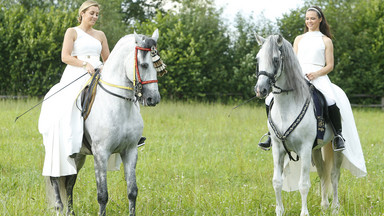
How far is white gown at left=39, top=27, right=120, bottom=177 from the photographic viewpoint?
5.19 meters

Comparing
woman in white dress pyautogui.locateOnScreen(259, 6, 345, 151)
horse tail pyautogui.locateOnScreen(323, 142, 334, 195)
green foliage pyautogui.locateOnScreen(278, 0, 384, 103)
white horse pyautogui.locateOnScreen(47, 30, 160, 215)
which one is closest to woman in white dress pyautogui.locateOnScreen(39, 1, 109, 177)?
white horse pyautogui.locateOnScreen(47, 30, 160, 215)

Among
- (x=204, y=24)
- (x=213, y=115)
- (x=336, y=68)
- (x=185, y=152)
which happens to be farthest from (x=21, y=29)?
(x=336, y=68)

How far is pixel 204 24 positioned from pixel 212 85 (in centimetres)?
321

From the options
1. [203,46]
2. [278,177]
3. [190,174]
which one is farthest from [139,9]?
[278,177]

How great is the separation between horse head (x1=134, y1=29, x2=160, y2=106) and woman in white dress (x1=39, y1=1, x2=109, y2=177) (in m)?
1.06

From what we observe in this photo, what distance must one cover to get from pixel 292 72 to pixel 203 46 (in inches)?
670

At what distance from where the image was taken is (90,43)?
5.64m

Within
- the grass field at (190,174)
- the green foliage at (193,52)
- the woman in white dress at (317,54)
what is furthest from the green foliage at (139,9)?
the woman in white dress at (317,54)

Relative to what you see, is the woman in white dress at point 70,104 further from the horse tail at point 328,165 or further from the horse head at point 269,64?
the horse tail at point 328,165

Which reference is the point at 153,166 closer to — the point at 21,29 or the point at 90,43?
the point at 90,43

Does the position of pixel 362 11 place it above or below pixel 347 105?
above

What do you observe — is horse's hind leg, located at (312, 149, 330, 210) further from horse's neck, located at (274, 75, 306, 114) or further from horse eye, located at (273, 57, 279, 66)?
horse eye, located at (273, 57, 279, 66)

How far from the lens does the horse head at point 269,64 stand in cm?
490

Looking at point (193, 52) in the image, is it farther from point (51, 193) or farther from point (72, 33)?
point (51, 193)
